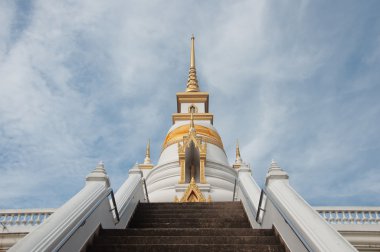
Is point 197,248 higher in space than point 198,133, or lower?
lower

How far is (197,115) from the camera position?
71.9 feet

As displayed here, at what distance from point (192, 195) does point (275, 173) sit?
925 centimetres

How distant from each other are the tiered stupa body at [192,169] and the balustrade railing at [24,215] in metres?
6.98

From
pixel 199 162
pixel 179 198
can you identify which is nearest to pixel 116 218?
pixel 179 198

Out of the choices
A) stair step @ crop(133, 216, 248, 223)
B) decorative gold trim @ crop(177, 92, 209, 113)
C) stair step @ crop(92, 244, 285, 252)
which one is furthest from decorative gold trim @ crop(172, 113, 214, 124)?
stair step @ crop(92, 244, 285, 252)

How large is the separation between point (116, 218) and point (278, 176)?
3044mm

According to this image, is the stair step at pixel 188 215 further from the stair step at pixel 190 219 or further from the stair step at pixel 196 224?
the stair step at pixel 196 224

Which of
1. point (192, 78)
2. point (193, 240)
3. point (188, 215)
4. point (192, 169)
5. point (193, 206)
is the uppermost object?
point (192, 78)

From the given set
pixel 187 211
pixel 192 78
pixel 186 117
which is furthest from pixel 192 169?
pixel 192 78

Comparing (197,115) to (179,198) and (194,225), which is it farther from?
(194,225)

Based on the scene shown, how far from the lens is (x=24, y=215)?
8.32m

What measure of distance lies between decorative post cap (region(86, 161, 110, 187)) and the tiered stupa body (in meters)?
8.83

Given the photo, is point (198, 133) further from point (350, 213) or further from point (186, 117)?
point (350, 213)

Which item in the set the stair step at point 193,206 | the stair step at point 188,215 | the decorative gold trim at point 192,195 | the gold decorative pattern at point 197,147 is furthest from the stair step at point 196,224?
the gold decorative pattern at point 197,147
